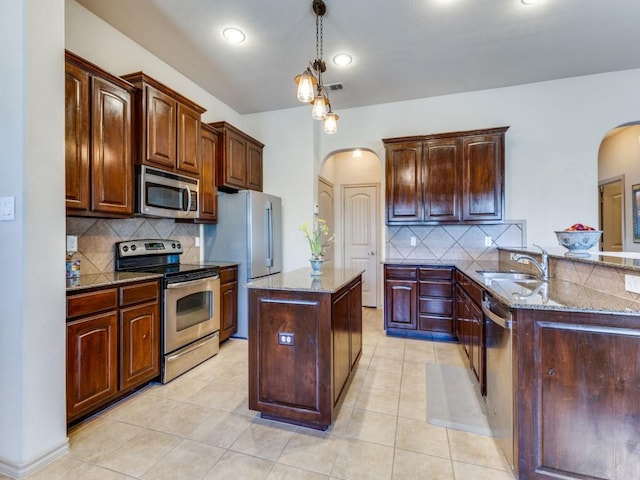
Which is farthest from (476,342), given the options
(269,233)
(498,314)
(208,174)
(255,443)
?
(208,174)

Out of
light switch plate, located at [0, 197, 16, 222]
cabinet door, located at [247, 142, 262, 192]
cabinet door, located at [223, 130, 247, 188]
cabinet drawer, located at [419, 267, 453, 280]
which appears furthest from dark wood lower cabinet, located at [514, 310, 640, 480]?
cabinet door, located at [247, 142, 262, 192]

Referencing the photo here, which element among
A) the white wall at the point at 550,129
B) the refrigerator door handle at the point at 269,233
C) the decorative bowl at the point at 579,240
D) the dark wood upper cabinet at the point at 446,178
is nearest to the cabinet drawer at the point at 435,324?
the dark wood upper cabinet at the point at 446,178

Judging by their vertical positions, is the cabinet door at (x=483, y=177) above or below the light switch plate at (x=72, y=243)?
above

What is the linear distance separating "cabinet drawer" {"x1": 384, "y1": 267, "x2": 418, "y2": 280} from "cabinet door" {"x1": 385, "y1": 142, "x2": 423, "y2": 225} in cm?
61

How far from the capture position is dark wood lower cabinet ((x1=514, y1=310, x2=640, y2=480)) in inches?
53.2

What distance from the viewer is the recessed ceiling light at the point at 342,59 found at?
3.10m

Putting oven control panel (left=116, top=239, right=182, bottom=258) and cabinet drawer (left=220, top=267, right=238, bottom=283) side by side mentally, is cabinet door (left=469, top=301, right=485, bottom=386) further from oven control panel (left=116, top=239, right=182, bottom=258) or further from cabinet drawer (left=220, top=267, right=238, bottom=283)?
oven control panel (left=116, top=239, right=182, bottom=258)

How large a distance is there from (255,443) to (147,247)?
2065 mm

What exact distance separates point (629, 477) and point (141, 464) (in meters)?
2.33

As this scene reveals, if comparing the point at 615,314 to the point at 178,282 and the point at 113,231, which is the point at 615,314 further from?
the point at 113,231

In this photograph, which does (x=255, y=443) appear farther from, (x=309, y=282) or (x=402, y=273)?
(x=402, y=273)

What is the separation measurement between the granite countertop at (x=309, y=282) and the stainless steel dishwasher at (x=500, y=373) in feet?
2.98

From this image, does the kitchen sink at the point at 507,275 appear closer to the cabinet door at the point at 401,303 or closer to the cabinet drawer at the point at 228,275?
the cabinet door at the point at 401,303

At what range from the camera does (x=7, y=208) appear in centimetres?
163
